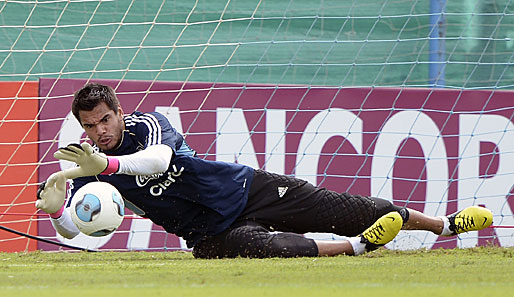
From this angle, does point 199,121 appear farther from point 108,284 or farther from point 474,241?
point 108,284

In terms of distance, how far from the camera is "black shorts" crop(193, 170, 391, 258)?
5703mm

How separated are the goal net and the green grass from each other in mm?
1794

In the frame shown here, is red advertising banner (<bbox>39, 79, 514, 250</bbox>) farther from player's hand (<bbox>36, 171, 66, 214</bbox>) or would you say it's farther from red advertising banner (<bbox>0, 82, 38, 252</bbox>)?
player's hand (<bbox>36, 171, 66, 214</bbox>)

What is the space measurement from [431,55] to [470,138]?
0.90m

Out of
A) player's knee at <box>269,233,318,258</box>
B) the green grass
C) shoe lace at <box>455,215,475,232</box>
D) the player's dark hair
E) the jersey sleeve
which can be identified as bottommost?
the green grass

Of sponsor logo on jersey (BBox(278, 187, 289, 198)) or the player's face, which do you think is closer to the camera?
the player's face

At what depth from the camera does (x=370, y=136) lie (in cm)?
764

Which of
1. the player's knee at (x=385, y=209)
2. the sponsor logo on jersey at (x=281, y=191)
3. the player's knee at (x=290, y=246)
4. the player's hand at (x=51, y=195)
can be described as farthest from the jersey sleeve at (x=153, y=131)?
the player's knee at (x=385, y=209)

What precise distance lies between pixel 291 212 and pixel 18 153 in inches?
104

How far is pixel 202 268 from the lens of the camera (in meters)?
4.74

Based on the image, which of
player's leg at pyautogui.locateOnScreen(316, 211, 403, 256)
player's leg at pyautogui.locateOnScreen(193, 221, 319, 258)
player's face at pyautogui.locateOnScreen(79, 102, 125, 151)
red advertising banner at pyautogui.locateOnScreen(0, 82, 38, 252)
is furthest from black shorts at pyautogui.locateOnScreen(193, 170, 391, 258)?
red advertising banner at pyautogui.locateOnScreen(0, 82, 38, 252)

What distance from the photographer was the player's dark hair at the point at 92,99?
537 centimetres

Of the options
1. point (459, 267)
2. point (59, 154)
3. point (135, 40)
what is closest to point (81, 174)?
point (59, 154)

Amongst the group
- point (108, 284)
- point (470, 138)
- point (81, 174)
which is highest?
point (470, 138)
